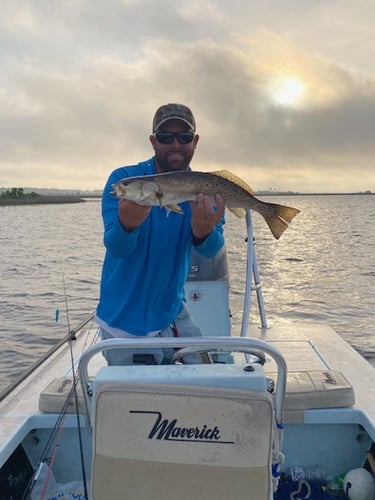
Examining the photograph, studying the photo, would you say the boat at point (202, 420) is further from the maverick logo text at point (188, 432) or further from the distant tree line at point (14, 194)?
the distant tree line at point (14, 194)

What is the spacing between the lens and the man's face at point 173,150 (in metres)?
3.30

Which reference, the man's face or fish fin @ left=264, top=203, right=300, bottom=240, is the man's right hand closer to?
the man's face

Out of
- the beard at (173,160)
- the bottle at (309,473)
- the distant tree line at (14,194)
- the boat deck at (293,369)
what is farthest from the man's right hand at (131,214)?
the distant tree line at (14,194)

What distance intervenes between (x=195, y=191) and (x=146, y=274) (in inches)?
25.1

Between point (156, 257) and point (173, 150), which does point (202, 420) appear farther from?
point (173, 150)

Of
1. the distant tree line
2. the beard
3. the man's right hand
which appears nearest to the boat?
the man's right hand

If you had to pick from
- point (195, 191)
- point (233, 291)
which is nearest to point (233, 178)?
point (195, 191)

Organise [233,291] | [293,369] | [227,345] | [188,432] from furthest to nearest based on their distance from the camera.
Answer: [233,291] < [293,369] < [227,345] < [188,432]

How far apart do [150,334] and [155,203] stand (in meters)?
0.83

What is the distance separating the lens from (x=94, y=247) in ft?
95.1

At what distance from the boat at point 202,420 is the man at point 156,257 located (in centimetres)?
35

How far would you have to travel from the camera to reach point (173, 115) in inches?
129

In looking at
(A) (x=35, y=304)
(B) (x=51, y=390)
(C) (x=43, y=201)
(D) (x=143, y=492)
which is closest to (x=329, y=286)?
(A) (x=35, y=304)

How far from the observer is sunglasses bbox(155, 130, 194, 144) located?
3307 mm
